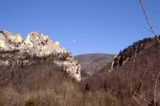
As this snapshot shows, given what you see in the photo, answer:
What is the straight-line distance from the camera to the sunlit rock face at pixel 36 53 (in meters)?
115

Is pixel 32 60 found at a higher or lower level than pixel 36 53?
lower

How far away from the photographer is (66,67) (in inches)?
4520

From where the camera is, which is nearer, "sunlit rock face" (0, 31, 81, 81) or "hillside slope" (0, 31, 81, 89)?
"hillside slope" (0, 31, 81, 89)

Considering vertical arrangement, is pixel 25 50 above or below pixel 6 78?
above

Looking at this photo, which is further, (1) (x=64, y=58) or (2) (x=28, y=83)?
(1) (x=64, y=58)

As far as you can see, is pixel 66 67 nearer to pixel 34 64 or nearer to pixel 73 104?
pixel 34 64

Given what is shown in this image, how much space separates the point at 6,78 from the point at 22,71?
6.65m

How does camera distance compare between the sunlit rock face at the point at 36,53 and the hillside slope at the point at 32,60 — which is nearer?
the hillside slope at the point at 32,60

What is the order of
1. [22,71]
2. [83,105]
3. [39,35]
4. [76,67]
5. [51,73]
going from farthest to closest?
1. [39,35]
2. [76,67]
3. [22,71]
4. [51,73]
5. [83,105]

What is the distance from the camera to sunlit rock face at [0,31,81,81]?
115m

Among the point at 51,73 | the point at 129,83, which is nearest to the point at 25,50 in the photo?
the point at 51,73

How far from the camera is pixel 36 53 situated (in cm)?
11888

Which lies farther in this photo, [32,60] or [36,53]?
[36,53]

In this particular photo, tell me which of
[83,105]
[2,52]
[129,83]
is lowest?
[83,105]
